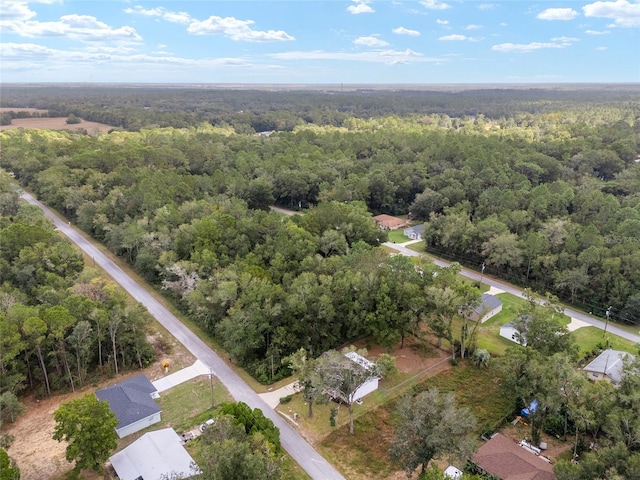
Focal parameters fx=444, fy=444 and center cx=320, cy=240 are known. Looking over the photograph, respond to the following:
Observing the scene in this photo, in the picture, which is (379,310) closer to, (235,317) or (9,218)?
(235,317)

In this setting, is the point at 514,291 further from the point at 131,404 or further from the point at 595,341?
the point at 131,404

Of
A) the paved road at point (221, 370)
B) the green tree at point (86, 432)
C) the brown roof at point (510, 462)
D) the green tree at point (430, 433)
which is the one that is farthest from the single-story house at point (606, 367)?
the green tree at point (86, 432)

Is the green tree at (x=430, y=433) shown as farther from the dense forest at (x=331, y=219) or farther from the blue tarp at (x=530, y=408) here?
the dense forest at (x=331, y=219)

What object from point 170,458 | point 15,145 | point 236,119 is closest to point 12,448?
point 170,458

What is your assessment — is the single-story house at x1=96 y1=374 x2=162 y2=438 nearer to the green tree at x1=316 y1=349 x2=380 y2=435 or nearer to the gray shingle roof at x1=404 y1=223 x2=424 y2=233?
the green tree at x1=316 y1=349 x2=380 y2=435

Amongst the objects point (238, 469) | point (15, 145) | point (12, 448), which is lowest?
point (12, 448)

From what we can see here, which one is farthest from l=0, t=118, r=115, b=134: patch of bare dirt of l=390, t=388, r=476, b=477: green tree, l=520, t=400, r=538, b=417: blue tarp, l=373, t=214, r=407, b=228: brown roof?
l=520, t=400, r=538, b=417: blue tarp

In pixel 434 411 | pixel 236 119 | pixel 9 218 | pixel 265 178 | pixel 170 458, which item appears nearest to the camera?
pixel 434 411
